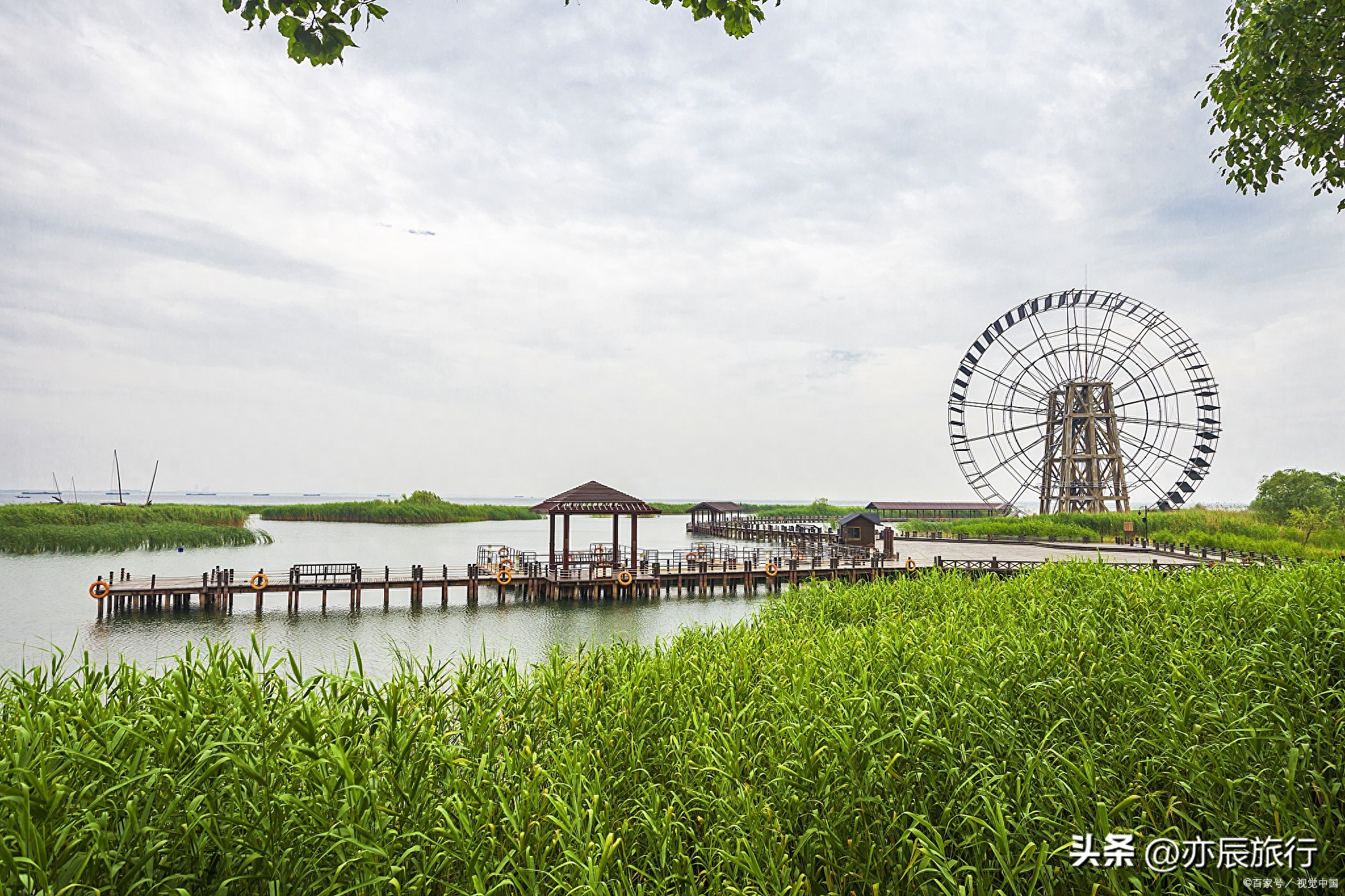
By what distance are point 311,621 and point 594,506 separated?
885 cm

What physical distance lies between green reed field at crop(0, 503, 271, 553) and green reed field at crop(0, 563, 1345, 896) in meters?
36.3

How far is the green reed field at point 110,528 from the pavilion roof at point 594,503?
23.8 m

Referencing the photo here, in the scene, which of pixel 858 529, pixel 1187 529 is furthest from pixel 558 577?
pixel 1187 529

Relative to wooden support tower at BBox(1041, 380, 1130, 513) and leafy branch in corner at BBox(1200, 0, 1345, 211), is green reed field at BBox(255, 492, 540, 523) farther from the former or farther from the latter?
leafy branch in corner at BBox(1200, 0, 1345, 211)

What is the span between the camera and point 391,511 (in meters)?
64.7

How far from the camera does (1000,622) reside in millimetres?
7871

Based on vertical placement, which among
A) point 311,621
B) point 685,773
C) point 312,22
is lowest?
point 311,621

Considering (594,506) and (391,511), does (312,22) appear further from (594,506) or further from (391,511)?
(391,511)

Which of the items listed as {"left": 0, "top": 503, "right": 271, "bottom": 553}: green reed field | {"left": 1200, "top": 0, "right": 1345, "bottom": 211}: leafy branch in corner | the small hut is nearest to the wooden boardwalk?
the small hut

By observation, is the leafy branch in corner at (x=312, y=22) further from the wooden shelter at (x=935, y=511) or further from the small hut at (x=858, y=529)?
the wooden shelter at (x=935, y=511)

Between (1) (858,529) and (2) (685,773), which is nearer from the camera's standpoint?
(2) (685,773)

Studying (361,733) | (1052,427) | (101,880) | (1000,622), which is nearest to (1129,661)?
(1000,622)

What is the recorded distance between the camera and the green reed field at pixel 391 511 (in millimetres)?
66000

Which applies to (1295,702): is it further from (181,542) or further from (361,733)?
(181,542)
